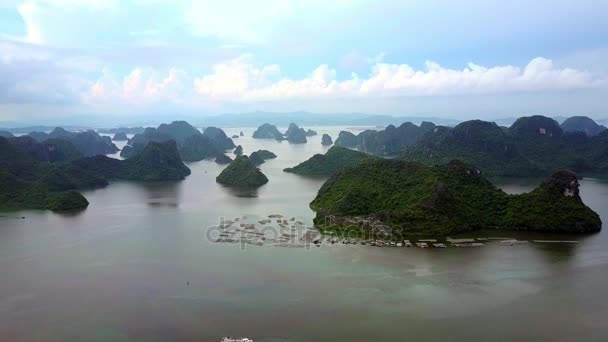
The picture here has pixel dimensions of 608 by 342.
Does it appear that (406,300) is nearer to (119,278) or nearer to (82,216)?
(119,278)

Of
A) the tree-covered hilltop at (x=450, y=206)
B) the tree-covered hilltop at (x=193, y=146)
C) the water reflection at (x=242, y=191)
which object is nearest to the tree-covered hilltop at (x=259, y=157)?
the tree-covered hilltop at (x=193, y=146)

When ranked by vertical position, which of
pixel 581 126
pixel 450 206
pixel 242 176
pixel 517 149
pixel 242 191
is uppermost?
pixel 581 126

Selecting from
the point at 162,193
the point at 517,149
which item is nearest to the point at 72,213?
the point at 162,193

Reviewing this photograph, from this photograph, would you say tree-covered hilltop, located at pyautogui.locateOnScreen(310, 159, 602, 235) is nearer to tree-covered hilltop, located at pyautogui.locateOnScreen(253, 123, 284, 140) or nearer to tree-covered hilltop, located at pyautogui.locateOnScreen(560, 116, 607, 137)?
tree-covered hilltop, located at pyautogui.locateOnScreen(560, 116, 607, 137)

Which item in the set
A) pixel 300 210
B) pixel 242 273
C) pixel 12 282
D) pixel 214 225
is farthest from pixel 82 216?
pixel 242 273

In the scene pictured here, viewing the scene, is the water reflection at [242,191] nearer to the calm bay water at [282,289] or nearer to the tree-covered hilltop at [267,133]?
the calm bay water at [282,289]

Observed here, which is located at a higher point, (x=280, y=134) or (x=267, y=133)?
(x=267, y=133)

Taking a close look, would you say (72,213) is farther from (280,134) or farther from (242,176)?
(280,134)
